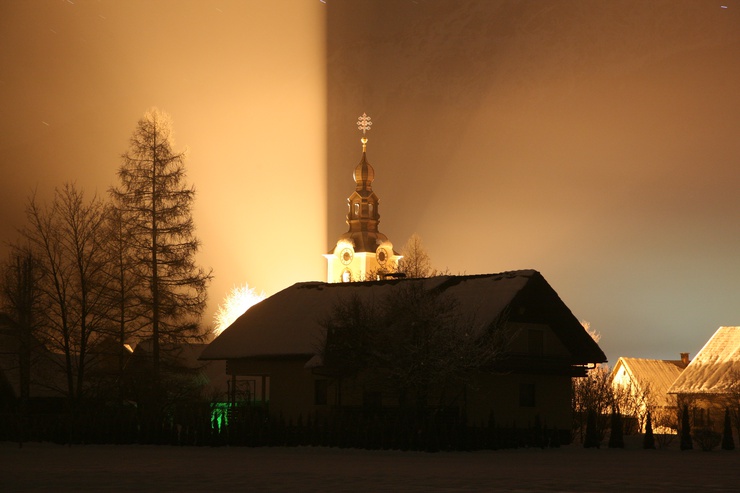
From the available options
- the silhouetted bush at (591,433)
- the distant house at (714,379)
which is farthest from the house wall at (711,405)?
the silhouetted bush at (591,433)

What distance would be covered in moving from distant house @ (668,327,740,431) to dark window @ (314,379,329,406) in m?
30.9

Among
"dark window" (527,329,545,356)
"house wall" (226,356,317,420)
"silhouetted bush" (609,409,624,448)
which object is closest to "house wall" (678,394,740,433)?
"dark window" (527,329,545,356)

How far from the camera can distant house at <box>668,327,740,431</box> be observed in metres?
75.3

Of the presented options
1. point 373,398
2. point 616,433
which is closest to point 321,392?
point 373,398

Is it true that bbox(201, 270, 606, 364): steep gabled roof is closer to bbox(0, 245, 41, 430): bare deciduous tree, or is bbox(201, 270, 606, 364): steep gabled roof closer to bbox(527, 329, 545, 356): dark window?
bbox(527, 329, 545, 356): dark window

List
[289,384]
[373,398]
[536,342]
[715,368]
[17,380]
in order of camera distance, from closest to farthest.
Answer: [373,398]
[536,342]
[289,384]
[17,380]
[715,368]

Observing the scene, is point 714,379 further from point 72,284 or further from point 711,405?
point 72,284

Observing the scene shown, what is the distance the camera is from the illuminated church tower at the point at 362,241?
13462cm

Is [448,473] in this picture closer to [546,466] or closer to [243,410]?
[546,466]

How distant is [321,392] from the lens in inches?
2024

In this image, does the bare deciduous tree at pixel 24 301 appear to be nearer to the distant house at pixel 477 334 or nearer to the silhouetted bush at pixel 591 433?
the distant house at pixel 477 334

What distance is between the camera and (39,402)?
61750 mm

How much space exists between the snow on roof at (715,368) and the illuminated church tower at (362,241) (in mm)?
56268

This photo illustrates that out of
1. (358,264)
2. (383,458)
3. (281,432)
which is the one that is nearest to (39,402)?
(281,432)
